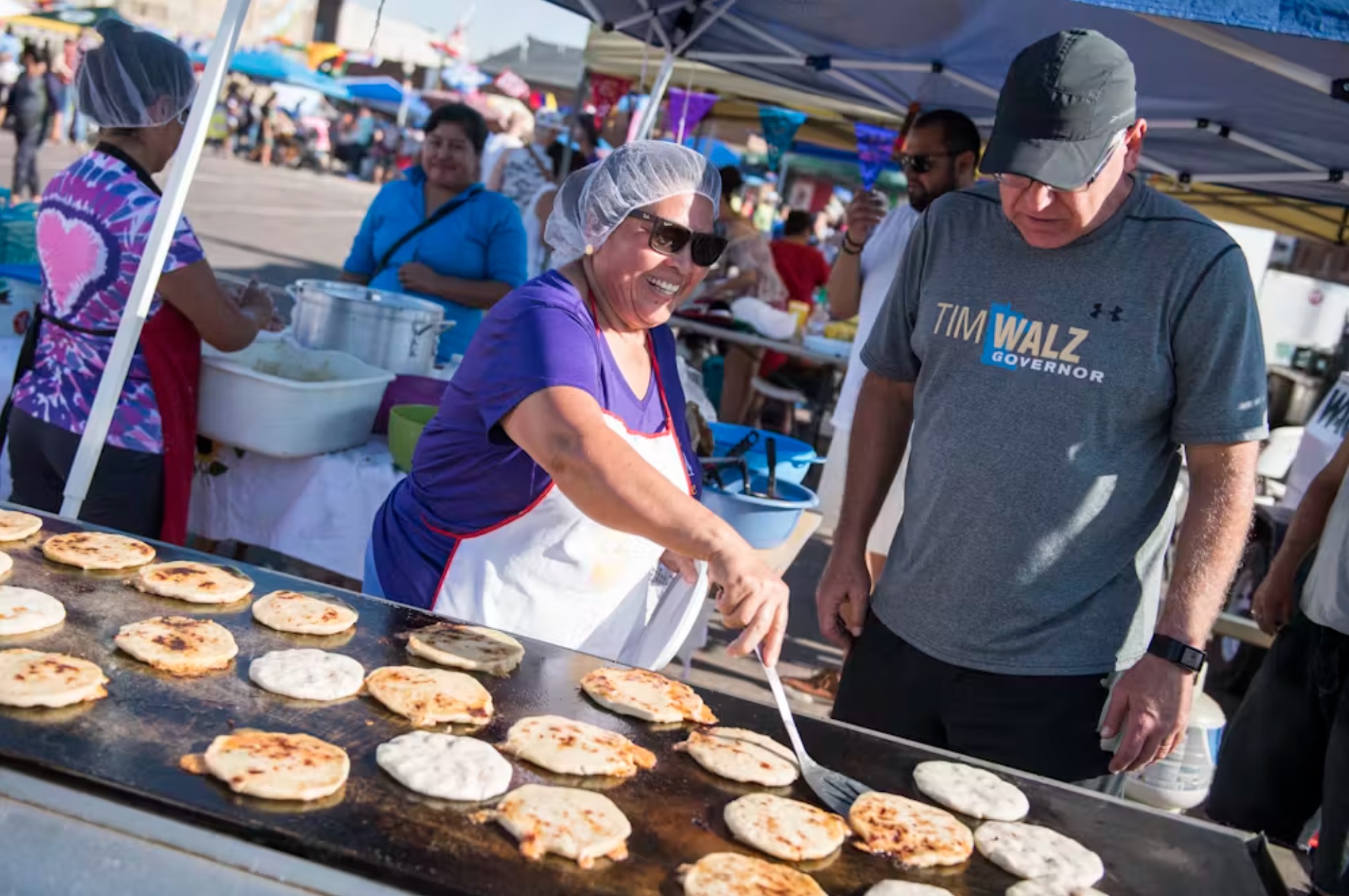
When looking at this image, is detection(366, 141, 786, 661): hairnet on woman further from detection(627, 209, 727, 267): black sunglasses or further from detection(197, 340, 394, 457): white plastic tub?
detection(197, 340, 394, 457): white plastic tub

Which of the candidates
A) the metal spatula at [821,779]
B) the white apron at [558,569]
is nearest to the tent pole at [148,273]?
the white apron at [558,569]

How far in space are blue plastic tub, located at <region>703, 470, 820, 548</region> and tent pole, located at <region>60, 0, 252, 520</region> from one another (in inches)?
64.6

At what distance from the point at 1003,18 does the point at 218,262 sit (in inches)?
421

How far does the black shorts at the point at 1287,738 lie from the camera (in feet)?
9.59

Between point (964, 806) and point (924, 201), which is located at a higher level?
point (924, 201)

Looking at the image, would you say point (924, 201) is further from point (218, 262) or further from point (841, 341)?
point (218, 262)

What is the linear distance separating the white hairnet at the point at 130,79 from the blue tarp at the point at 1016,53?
2.21 m

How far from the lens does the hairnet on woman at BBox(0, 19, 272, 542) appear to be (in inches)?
117

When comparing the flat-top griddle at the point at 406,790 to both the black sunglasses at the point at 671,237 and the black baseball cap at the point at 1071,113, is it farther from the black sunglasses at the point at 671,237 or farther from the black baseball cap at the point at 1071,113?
the black baseball cap at the point at 1071,113

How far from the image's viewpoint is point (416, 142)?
35219mm

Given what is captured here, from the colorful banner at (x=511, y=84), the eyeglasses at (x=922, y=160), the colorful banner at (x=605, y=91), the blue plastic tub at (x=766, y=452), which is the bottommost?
the blue plastic tub at (x=766, y=452)

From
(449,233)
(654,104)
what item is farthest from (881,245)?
(449,233)

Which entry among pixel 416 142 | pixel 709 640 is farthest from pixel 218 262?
pixel 416 142

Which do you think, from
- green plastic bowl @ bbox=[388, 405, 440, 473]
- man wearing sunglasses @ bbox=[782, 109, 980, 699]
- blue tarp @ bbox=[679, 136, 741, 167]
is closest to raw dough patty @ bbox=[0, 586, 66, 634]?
green plastic bowl @ bbox=[388, 405, 440, 473]
